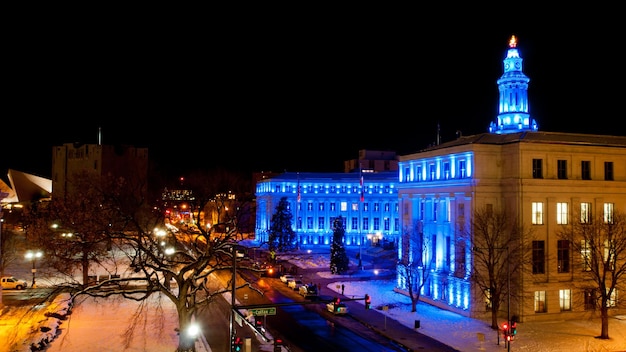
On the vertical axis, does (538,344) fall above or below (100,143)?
below

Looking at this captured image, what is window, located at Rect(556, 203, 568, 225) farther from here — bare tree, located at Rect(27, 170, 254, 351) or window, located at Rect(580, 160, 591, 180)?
bare tree, located at Rect(27, 170, 254, 351)

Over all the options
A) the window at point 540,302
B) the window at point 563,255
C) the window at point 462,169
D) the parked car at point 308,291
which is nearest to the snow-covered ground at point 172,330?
the window at point 540,302

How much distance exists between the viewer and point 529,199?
4419 centimetres

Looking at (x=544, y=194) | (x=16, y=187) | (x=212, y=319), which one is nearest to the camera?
(x=212, y=319)

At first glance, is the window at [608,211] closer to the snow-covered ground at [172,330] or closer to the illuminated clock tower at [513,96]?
the snow-covered ground at [172,330]

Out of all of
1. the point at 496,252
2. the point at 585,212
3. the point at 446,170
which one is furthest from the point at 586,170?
the point at 446,170

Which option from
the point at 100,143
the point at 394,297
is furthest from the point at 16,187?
the point at 394,297

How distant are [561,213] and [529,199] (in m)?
3.53

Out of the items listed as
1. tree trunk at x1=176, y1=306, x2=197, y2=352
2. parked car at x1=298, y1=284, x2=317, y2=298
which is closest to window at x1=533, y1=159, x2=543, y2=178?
parked car at x1=298, y1=284, x2=317, y2=298

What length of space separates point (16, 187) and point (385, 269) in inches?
2728

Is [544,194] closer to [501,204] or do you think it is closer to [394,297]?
[501,204]

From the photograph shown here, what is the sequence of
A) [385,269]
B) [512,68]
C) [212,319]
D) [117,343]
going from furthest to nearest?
[385,269], [512,68], [212,319], [117,343]

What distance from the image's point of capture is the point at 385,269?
248 feet

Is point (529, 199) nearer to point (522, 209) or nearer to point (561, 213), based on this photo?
point (522, 209)
